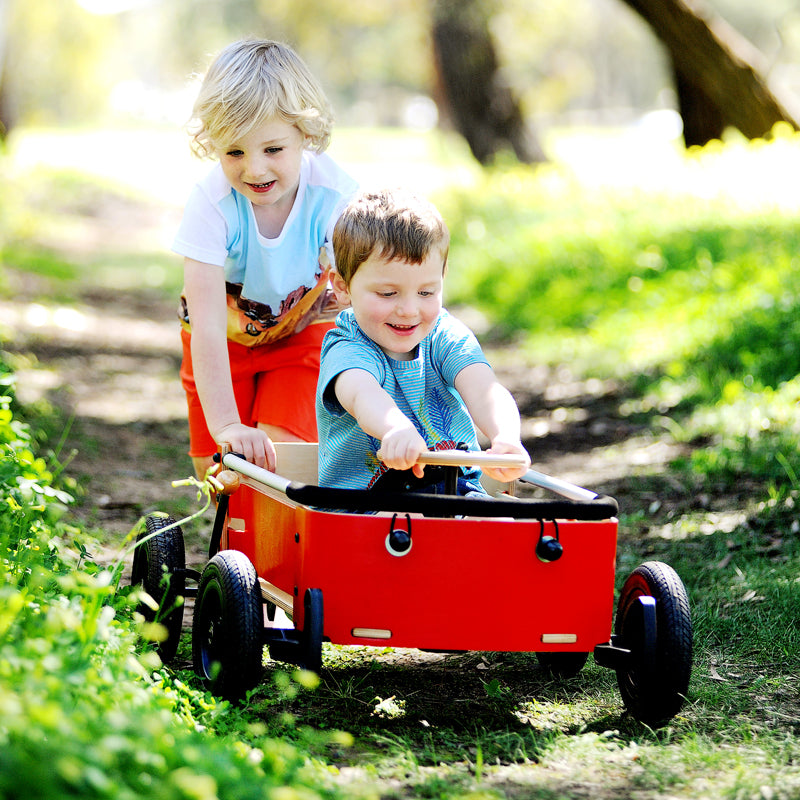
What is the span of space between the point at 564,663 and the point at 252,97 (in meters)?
1.86

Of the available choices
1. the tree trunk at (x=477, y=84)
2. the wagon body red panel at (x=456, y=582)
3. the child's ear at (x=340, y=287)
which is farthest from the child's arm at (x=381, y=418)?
the tree trunk at (x=477, y=84)

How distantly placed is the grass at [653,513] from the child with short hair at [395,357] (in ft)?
2.07

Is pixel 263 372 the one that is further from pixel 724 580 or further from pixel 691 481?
pixel 691 481

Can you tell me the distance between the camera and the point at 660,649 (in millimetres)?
2672

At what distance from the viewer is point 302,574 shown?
8.85ft

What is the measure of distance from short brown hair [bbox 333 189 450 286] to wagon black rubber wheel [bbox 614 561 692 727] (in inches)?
40.4

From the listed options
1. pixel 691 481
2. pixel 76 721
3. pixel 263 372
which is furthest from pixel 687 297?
pixel 76 721

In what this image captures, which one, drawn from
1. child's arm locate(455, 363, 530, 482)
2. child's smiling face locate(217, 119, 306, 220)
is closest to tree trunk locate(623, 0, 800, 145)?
child's smiling face locate(217, 119, 306, 220)

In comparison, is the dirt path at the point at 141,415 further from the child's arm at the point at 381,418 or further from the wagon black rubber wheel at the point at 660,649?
the wagon black rubber wheel at the point at 660,649

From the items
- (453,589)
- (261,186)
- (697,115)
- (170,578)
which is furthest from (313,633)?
(697,115)

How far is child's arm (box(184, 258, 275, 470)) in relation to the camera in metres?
3.33

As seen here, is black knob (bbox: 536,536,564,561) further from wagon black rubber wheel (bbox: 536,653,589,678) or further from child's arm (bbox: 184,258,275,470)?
child's arm (bbox: 184,258,275,470)

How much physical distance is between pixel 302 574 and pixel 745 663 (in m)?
1.42

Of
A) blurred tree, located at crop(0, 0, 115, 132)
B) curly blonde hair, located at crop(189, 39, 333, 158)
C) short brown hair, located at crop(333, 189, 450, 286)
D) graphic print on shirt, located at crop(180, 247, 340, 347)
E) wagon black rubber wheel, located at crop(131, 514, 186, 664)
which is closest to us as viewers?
short brown hair, located at crop(333, 189, 450, 286)
